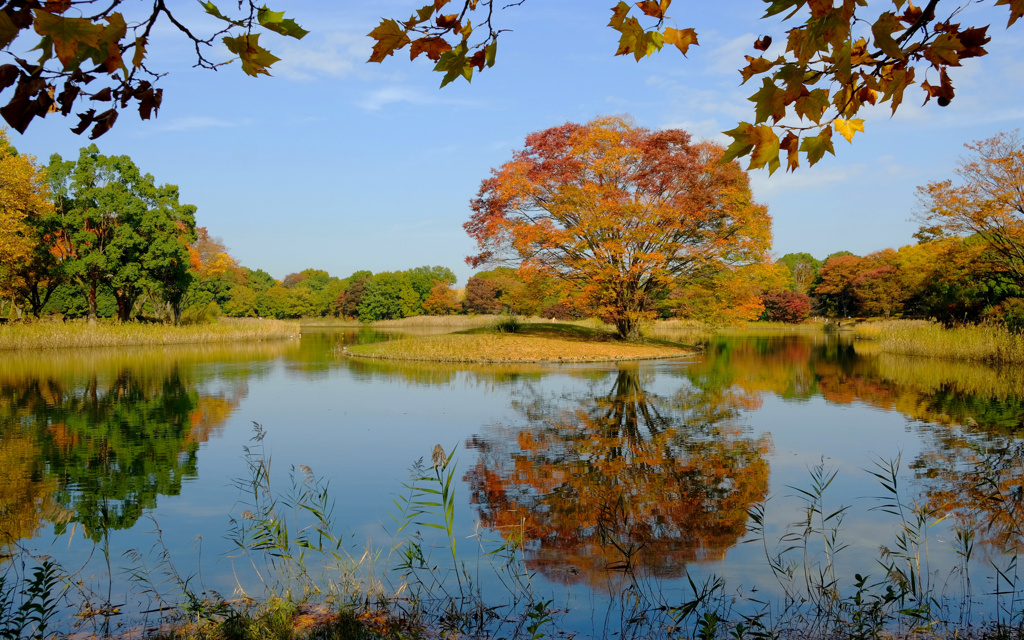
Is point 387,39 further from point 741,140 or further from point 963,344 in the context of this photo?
point 963,344

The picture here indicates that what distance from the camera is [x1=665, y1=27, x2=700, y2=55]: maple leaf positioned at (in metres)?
3.07

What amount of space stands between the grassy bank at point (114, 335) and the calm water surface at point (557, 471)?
45.8ft

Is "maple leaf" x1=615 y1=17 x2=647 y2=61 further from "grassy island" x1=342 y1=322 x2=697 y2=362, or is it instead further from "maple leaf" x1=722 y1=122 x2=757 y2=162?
"grassy island" x1=342 y1=322 x2=697 y2=362

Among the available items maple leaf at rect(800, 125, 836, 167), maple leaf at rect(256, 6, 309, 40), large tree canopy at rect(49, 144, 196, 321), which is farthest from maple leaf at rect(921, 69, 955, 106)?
large tree canopy at rect(49, 144, 196, 321)

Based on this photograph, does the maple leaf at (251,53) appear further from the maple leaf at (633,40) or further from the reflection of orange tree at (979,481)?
the reflection of orange tree at (979,481)

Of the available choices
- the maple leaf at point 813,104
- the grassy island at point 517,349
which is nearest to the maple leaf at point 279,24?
the maple leaf at point 813,104

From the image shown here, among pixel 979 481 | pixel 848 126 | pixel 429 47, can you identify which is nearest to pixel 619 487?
pixel 979 481

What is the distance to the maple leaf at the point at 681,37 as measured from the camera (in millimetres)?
3070

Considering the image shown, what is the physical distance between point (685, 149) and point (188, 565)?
86.6ft

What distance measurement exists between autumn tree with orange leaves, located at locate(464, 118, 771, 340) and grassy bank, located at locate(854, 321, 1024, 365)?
664 cm

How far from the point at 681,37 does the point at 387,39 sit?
139 cm

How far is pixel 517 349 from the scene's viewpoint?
1009 inches

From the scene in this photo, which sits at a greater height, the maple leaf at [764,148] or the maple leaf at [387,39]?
the maple leaf at [387,39]

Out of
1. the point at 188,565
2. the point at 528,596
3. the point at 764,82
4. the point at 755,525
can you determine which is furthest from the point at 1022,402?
the point at 188,565
